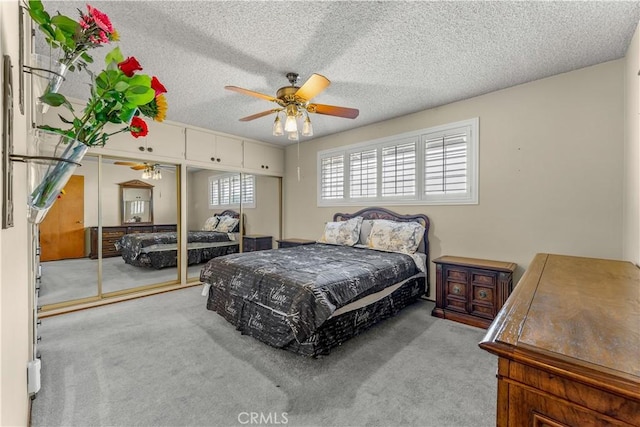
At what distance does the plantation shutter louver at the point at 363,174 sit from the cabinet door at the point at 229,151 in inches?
81.8

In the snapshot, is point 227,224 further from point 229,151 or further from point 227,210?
point 229,151

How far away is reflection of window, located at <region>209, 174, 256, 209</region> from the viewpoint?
→ 4.94 meters

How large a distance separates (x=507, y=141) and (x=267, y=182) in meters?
4.11

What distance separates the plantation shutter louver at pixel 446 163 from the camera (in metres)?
3.51

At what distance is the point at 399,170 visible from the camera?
13.5 ft

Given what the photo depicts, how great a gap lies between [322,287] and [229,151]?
3665 mm

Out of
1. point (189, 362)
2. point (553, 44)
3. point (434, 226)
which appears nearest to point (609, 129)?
point (553, 44)

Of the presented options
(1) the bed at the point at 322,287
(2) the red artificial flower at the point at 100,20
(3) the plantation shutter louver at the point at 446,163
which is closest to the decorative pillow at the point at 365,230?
(1) the bed at the point at 322,287

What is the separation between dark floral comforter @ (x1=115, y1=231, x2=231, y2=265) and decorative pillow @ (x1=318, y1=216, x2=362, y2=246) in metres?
2.16

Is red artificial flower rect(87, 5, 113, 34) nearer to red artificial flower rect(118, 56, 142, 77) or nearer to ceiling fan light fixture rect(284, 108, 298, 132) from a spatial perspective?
red artificial flower rect(118, 56, 142, 77)

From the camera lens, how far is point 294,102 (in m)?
2.54

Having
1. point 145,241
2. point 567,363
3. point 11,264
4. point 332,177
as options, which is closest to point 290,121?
point 11,264

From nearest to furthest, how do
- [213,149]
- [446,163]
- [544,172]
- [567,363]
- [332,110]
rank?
[567,363] → [332,110] → [544,172] → [446,163] → [213,149]

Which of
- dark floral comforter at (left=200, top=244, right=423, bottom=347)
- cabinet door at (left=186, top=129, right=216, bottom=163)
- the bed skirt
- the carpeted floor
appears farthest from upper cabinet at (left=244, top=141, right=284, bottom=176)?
the carpeted floor
